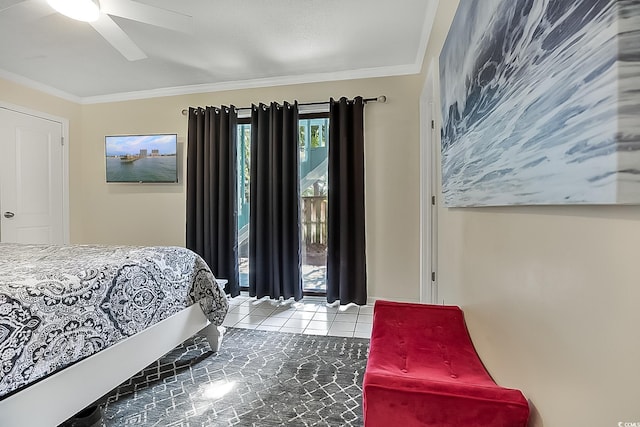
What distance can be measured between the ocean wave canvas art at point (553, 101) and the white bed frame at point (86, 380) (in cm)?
169

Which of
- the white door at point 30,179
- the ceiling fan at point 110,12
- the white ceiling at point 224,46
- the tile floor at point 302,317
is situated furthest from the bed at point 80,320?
the white door at point 30,179

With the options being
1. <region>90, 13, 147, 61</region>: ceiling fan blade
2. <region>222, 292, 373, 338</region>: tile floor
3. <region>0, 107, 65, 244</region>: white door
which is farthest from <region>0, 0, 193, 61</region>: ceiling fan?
<region>222, 292, 373, 338</region>: tile floor

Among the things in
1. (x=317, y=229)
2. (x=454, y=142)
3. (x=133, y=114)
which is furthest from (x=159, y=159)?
(x=454, y=142)

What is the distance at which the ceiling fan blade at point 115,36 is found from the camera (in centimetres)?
179

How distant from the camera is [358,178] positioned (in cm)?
312

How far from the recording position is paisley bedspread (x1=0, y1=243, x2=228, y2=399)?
42.1 inches

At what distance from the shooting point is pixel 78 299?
4.21 ft

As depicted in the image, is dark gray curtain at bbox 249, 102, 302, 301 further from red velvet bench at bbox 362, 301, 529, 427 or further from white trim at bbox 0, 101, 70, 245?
white trim at bbox 0, 101, 70, 245

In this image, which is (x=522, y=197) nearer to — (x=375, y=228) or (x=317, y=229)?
(x=375, y=228)

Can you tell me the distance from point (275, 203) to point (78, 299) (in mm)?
2078

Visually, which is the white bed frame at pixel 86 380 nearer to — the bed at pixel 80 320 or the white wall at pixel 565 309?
the bed at pixel 80 320

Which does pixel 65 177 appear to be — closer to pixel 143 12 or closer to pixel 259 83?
pixel 259 83

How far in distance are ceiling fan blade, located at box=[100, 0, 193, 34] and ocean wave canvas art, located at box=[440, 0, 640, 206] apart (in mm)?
1548

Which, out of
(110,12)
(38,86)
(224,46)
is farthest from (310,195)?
(38,86)
